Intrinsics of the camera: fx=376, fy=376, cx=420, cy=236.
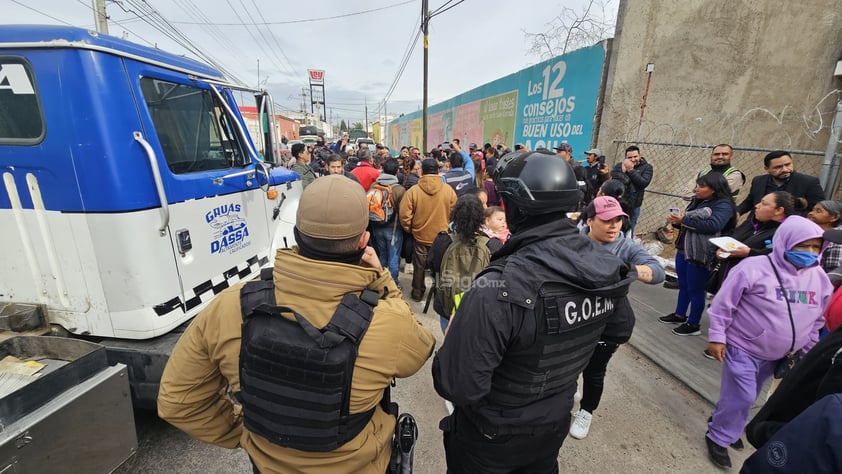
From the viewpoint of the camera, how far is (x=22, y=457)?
4.88 ft

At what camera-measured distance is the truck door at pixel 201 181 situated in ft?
7.24

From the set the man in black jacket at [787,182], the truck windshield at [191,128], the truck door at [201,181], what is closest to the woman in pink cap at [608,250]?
the man in black jacket at [787,182]

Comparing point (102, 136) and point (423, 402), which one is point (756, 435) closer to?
point (423, 402)

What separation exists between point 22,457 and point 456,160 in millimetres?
6079

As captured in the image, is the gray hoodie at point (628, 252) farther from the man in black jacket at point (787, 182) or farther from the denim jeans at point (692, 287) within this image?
the man in black jacket at point (787, 182)

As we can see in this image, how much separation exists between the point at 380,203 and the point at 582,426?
10.2 ft

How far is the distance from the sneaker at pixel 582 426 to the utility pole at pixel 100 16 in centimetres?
1471

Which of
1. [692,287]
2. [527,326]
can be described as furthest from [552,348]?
[692,287]

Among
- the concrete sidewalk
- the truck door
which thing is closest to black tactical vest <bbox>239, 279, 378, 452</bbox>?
the truck door

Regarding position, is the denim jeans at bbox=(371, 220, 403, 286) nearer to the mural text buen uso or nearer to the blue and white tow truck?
the blue and white tow truck

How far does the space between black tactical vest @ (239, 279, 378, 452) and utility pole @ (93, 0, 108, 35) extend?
557 inches

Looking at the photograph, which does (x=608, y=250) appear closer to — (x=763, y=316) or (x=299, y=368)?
(x=763, y=316)

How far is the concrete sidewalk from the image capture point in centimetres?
338

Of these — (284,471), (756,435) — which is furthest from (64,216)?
(756,435)
